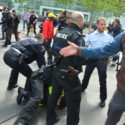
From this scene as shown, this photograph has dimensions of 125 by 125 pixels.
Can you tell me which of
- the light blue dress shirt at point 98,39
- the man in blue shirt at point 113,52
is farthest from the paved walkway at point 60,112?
the man in blue shirt at point 113,52

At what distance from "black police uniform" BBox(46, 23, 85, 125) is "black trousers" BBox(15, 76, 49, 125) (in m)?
0.41

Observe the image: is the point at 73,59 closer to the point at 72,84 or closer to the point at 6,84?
the point at 72,84

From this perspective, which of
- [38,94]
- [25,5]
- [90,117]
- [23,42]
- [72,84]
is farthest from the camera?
[25,5]

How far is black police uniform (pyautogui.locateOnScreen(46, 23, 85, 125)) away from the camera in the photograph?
3.60 meters

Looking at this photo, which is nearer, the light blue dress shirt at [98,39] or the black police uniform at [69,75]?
the black police uniform at [69,75]

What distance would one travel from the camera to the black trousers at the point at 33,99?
3.91 metres

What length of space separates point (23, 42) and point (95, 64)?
5.15 feet

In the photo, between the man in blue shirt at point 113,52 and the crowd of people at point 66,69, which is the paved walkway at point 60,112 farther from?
the man in blue shirt at point 113,52

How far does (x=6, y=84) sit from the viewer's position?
582 centimetres

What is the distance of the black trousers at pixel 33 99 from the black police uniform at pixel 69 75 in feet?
1.35

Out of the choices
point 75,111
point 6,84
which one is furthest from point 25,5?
point 75,111

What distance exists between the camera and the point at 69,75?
3.54m

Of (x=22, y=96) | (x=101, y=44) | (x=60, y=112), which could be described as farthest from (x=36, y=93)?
(x=101, y=44)

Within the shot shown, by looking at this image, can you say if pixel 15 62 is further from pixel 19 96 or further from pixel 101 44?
pixel 101 44
